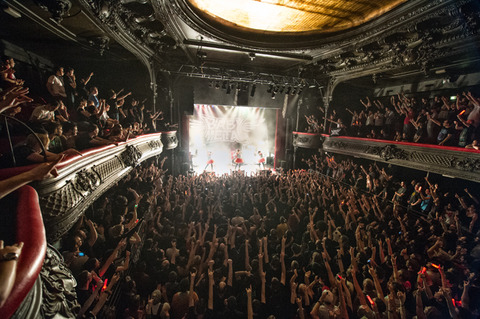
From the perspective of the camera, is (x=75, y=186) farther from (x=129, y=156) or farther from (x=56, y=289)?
(x=129, y=156)

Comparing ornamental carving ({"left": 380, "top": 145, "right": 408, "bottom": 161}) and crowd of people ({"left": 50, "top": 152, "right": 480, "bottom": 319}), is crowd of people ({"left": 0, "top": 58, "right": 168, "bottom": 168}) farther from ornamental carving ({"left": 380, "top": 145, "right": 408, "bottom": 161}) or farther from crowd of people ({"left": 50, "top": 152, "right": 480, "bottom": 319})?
ornamental carving ({"left": 380, "top": 145, "right": 408, "bottom": 161})

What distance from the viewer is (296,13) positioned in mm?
5016

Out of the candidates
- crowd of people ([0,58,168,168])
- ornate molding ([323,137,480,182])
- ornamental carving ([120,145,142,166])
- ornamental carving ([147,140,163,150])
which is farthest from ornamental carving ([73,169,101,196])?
ornate molding ([323,137,480,182])

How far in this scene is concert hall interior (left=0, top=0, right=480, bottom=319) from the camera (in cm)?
253

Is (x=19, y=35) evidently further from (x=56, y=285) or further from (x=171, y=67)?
(x=56, y=285)

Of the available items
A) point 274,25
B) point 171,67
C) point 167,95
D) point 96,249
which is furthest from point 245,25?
point 96,249

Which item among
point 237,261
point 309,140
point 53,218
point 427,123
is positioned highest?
point 427,123

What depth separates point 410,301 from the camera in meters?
3.18

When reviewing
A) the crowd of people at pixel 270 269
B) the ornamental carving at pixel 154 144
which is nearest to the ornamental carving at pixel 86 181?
the crowd of people at pixel 270 269

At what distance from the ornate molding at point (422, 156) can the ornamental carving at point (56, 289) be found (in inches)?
324

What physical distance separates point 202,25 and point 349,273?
696 centimetres

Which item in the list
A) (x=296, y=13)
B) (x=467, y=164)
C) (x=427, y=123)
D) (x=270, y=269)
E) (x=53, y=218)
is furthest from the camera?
(x=427, y=123)

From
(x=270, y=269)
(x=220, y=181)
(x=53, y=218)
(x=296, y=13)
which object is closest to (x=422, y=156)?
(x=296, y=13)

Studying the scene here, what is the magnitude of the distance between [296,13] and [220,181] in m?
6.00
